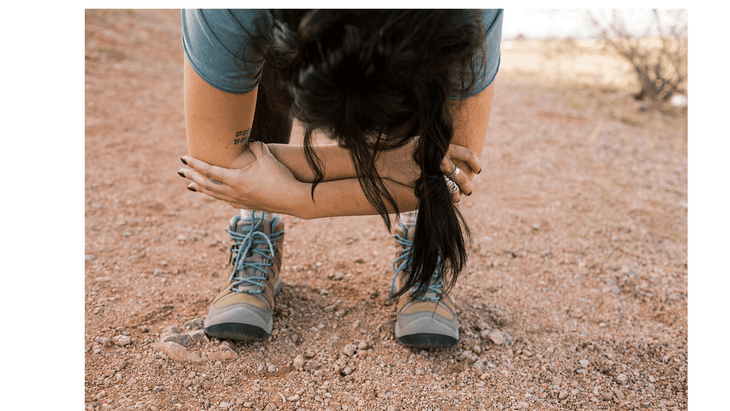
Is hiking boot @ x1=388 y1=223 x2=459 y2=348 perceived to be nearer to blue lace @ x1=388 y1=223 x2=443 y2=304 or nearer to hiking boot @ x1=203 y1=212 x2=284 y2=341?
blue lace @ x1=388 y1=223 x2=443 y2=304

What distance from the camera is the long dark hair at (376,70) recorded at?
0.70m

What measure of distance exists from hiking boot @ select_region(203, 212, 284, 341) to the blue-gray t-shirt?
479 millimetres

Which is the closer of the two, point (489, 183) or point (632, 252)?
point (632, 252)

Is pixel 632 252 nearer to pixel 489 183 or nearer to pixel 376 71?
pixel 489 183

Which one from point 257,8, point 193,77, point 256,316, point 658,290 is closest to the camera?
point 257,8

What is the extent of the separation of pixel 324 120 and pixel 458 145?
443 millimetres

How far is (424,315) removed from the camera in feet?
4.00

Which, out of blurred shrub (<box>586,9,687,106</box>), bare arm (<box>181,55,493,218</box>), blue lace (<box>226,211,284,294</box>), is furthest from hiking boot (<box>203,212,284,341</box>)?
blurred shrub (<box>586,9,687,106</box>)

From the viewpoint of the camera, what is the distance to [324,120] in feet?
2.54

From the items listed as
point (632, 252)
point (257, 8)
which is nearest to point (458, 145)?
point (257, 8)

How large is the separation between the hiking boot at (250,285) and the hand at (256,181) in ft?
0.81

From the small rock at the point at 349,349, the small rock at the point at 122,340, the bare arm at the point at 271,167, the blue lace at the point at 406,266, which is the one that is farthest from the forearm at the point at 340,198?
the small rock at the point at 122,340

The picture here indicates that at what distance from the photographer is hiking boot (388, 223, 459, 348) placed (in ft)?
3.90

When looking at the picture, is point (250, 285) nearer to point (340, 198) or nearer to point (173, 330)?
point (173, 330)
